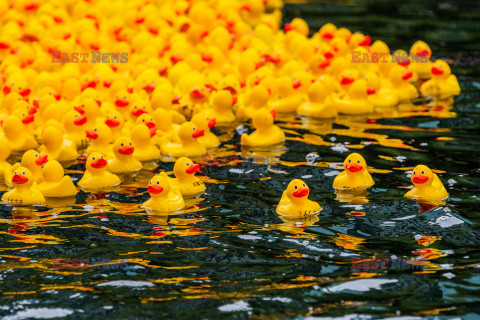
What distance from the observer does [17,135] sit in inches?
381

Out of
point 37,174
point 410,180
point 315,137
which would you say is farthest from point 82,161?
point 410,180

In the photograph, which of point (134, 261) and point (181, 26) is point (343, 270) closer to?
point (134, 261)

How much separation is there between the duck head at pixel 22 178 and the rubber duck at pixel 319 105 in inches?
160

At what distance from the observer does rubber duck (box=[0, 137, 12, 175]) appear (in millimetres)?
8922

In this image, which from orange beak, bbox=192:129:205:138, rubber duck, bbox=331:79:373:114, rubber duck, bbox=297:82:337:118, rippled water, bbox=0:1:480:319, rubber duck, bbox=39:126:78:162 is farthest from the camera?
rubber duck, bbox=331:79:373:114

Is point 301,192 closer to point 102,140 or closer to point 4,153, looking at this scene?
point 102,140

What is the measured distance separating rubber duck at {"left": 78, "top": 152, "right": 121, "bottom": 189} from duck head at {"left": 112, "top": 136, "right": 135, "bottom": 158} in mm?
288

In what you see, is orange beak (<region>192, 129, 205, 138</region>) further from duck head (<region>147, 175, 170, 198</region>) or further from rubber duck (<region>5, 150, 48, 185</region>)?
rubber duck (<region>5, 150, 48, 185</region>)

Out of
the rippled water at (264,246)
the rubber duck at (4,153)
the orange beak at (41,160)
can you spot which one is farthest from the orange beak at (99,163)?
the rubber duck at (4,153)

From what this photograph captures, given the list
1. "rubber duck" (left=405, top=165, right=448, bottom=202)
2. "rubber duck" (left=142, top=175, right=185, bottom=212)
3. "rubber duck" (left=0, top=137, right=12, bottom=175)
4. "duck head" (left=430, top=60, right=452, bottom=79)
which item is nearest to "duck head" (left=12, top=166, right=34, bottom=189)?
"rubber duck" (left=0, top=137, right=12, bottom=175)

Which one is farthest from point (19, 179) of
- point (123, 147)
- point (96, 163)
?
point (123, 147)

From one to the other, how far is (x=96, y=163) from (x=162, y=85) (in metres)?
2.36

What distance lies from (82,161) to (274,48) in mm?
4038

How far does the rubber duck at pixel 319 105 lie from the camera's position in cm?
1077
